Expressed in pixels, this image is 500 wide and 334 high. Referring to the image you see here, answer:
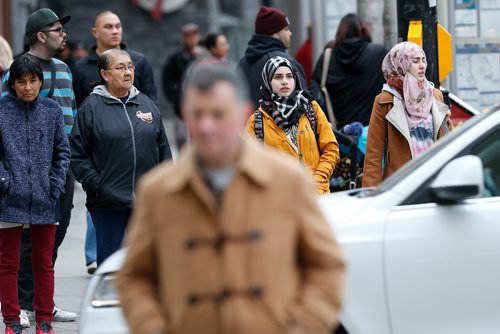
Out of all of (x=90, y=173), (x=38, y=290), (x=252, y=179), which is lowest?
(x=38, y=290)

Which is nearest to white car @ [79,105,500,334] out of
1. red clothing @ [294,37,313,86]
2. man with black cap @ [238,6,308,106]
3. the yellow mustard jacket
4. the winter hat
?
the yellow mustard jacket

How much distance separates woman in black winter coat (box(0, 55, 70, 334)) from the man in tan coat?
13.2 feet

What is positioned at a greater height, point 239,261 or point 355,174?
point 239,261

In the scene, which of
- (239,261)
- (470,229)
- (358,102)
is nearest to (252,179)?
(239,261)

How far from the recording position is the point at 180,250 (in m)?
→ 3.97

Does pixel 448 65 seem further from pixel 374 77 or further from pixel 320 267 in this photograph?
pixel 320 267

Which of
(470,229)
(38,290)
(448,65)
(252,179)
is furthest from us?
(448,65)

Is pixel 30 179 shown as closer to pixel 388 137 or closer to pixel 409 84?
pixel 388 137

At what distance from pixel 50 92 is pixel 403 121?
235 centimetres

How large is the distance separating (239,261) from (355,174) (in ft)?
20.1

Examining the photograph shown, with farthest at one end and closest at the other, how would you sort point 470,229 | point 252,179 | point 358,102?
point 358,102
point 470,229
point 252,179

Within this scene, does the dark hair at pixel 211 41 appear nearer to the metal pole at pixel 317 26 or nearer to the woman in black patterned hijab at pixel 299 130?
the metal pole at pixel 317 26

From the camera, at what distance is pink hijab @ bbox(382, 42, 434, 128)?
830 centimetres

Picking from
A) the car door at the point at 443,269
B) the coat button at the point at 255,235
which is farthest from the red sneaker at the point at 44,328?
the coat button at the point at 255,235
